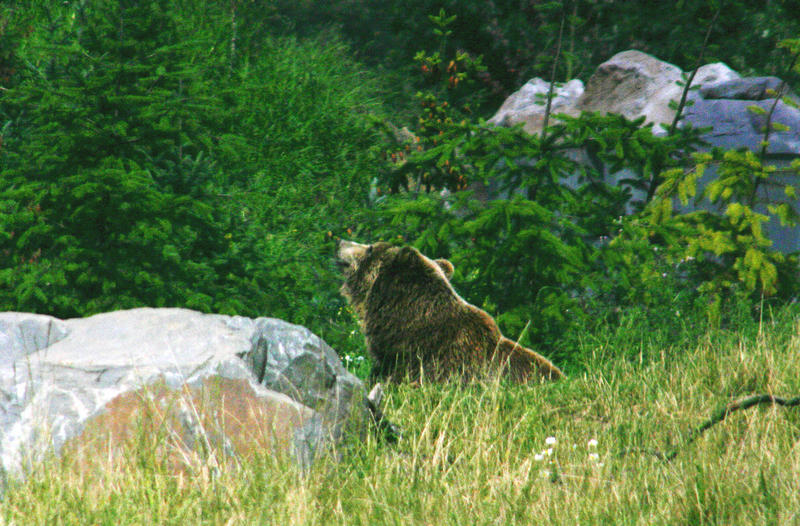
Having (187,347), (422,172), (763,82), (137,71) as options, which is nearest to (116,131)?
(137,71)

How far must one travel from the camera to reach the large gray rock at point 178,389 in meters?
3.29

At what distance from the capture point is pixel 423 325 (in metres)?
4.90

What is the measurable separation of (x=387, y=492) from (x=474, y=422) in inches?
40.4

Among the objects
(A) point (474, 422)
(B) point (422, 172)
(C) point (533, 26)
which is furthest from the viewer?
(C) point (533, 26)

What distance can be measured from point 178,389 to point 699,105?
689 centimetres

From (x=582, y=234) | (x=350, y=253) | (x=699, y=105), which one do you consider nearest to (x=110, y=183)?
(x=350, y=253)

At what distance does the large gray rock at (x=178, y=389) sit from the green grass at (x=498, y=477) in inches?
4.4

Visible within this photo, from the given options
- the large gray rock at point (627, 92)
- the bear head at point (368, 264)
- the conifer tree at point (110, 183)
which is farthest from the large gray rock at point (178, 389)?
the large gray rock at point (627, 92)

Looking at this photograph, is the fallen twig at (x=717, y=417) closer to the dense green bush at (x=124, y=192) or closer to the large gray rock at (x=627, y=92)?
the dense green bush at (x=124, y=192)

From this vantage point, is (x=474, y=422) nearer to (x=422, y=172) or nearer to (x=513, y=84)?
(x=422, y=172)

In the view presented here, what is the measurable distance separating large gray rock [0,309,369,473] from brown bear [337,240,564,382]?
106 centimetres

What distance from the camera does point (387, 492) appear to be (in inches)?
129

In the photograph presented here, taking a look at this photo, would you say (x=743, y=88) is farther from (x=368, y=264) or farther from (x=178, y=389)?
(x=178, y=389)

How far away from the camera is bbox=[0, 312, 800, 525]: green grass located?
3027 millimetres
